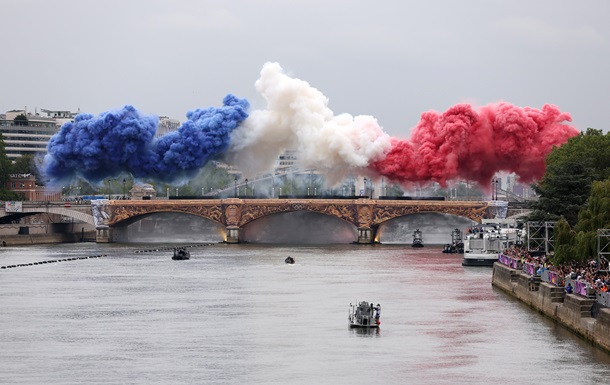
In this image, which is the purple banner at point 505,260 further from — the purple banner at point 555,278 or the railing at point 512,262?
the purple banner at point 555,278

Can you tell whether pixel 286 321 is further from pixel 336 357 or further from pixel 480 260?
pixel 480 260

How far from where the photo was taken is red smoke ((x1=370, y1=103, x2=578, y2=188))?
18562cm

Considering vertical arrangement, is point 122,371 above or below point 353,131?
below

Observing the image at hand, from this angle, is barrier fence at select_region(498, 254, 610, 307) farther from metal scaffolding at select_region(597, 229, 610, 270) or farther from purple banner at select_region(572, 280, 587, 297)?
metal scaffolding at select_region(597, 229, 610, 270)

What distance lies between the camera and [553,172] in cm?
13238

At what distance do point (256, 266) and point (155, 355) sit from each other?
241 ft

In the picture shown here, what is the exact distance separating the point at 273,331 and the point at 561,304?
1771 cm

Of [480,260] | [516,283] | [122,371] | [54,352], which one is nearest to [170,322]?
[54,352]

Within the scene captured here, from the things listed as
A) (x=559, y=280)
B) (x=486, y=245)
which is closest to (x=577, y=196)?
(x=486, y=245)

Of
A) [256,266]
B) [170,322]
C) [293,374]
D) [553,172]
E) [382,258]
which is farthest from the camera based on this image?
[382,258]

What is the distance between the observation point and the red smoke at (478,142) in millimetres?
185625

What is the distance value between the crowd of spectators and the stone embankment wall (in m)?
1.06

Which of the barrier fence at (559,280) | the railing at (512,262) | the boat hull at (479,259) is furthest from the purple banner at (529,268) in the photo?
the boat hull at (479,259)

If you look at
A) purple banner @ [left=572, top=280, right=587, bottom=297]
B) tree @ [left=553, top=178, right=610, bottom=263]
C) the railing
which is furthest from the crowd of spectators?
the railing
